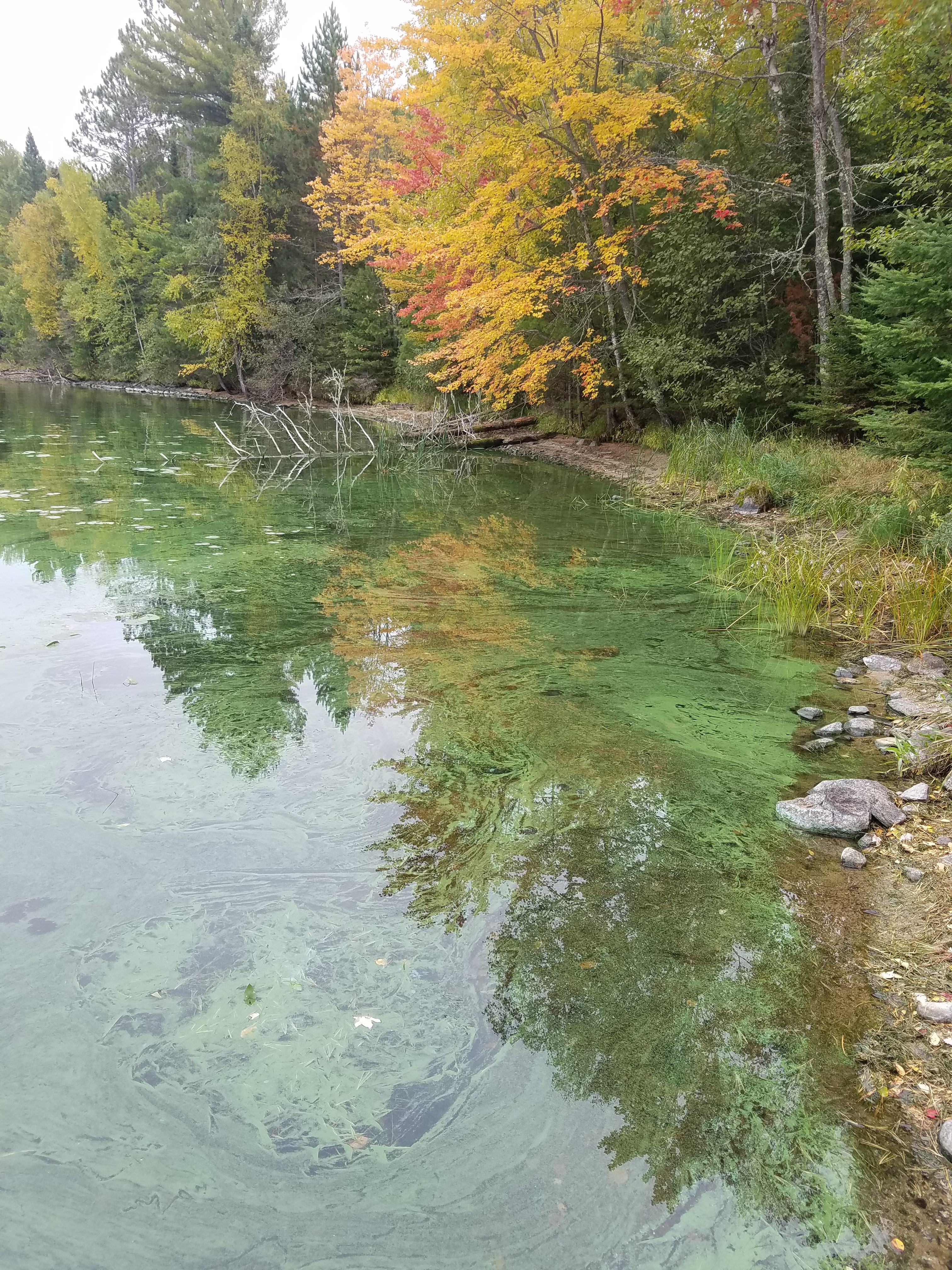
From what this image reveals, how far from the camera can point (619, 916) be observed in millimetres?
2486

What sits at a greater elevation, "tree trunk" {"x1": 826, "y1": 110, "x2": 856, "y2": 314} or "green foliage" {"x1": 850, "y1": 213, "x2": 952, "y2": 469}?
"tree trunk" {"x1": 826, "y1": 110, "x2": 856, "y2": 314}

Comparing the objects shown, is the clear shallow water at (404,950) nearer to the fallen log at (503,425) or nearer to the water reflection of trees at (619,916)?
the water reflection of trees at (619,916)

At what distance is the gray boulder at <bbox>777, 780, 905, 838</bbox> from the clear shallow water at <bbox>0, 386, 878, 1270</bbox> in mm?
117

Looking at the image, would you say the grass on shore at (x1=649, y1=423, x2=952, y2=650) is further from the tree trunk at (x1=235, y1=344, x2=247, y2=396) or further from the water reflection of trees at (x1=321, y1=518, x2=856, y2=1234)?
the tree trunk at (x1=235, y1=344, x2=247, y2=396)

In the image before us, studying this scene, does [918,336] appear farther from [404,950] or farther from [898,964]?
[404,950]

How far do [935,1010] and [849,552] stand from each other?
4442mm

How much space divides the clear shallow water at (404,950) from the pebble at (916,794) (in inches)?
18.3

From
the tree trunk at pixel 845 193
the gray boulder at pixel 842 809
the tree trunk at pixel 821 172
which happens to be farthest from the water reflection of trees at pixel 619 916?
the tree trunk at pixel 845 193

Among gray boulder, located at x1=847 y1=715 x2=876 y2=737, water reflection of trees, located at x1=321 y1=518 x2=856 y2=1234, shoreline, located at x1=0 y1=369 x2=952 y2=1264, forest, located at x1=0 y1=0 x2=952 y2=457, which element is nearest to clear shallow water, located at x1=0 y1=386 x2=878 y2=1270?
water reflection of trees, located at x1=321 y1=518 x2=856 y2=1234

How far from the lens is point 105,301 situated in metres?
32.8

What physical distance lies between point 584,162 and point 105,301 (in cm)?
2980

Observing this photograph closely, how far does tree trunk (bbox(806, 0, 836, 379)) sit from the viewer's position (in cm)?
847

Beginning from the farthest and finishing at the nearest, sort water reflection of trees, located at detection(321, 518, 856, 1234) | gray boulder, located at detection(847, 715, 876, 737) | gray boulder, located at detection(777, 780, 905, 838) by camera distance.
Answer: gray boulder, located at detection(847, 715, 876, 737) < gray boulder, located at detection(777, 780, 905, 838) < water reflection of trees, located at detection(321, 518, 856, 1234)

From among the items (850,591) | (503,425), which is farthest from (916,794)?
(503,425)
